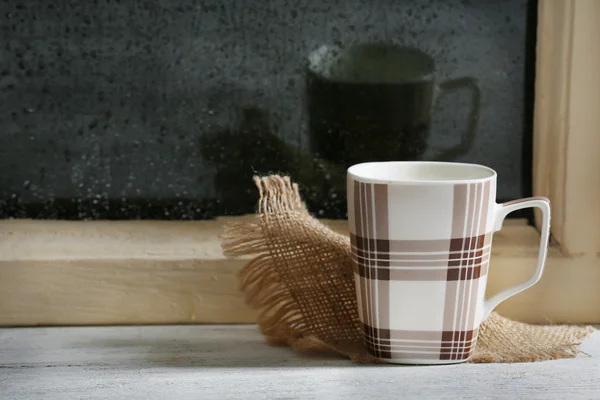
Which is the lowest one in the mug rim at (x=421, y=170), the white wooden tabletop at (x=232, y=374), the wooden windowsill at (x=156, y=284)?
the white wooden tabletop at (x=232, y=374)

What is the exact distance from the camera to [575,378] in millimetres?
572

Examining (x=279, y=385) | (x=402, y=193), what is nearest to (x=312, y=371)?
(x=279, y=385)

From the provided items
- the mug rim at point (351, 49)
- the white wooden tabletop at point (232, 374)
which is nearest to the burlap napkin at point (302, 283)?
the white wooden tabletop at point (232, 374)

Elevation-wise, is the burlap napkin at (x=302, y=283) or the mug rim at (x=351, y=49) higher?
the mug rim at (x=351, y=49)

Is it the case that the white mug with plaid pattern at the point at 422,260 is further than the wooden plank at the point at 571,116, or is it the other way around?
the wooden plank at the point at 571,116

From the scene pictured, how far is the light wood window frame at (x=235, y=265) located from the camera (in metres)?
0.69

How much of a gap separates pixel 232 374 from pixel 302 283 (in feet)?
0.36

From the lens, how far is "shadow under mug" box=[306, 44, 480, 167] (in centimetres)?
73

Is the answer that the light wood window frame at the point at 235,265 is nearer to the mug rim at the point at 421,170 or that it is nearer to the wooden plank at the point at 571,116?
the wooden plank at the point at 571,116

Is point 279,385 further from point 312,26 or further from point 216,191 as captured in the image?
point 312,26

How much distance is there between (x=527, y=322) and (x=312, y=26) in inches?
14.4

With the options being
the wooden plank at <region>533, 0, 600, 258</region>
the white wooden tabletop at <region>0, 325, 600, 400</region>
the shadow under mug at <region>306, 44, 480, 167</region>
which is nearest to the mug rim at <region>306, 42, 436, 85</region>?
the shadow under mug at <region>306, 44, 480, 167</region>

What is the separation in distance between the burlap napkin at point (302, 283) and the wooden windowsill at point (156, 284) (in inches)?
1.9

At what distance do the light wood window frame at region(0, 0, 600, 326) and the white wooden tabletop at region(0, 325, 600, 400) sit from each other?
0.04 m
